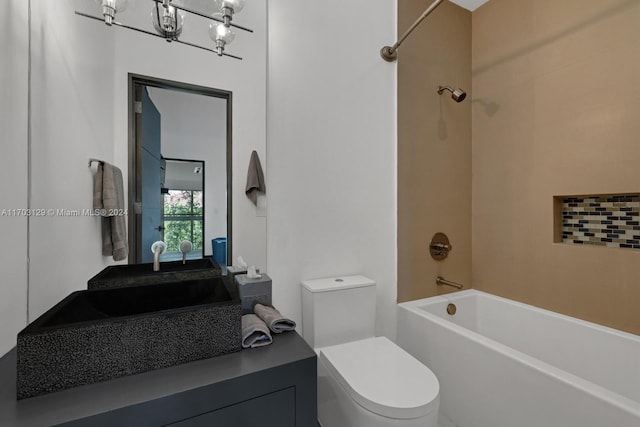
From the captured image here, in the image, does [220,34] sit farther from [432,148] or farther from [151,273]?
[432,148]

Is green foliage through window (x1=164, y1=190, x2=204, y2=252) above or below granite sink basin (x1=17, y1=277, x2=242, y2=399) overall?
above

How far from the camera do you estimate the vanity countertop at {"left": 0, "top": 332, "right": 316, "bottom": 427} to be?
2.20 feet

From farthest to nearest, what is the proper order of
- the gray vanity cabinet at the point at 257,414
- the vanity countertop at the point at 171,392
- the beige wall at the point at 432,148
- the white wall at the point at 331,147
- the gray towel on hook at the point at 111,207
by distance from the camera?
the beige wall at the point at 432,148 → the white wall at the point at 331,147 → the gray towel on hook at the point at 111,207 → the gray vanity cabinet at the point at 257,414 → the vanity countertop at the point at 171,392

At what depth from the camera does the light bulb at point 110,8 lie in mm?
1033

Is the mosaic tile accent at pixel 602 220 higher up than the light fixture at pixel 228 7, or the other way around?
the light fixture at pixel 228 7

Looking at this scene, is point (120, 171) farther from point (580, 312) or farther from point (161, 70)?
point (580, 312)

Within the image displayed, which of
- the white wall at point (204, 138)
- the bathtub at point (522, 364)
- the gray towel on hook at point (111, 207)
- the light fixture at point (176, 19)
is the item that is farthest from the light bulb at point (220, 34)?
the bathtub at point (522, 364)

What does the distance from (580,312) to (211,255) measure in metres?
2.08

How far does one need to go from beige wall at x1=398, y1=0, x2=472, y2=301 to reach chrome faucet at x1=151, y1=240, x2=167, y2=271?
1418 mm

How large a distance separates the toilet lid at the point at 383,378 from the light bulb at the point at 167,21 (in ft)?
5.21

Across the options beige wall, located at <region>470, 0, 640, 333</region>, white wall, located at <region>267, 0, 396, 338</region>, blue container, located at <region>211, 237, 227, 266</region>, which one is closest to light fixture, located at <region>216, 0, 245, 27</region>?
white wall, located at <region>267, 0, 396, 338</region>

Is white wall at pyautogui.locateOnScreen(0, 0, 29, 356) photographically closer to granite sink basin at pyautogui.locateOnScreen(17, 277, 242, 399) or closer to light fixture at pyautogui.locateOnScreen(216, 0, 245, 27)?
granite sink basin at pyautogui.locateOnScreen(17, 277, 242, 399)

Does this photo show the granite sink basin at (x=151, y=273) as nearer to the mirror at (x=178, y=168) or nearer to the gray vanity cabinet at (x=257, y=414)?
the mirror at (x=178, y=168)

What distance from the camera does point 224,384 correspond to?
0.80 m
